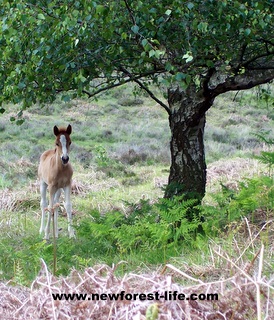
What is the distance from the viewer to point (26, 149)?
68.6ft

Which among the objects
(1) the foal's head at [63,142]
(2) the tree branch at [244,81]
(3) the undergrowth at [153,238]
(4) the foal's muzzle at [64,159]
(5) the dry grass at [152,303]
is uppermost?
(2) the tree branch at [244,81]

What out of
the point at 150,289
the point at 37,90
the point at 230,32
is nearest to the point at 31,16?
the point at 37,90

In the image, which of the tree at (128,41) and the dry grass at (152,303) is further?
the tree at (128,41)

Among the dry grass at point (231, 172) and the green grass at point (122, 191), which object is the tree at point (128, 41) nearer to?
the green grass at point (122, 191)

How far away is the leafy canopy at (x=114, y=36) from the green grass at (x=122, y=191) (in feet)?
5.66

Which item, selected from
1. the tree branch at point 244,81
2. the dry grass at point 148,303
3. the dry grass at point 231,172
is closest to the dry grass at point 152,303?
the dry grass at point 148,303

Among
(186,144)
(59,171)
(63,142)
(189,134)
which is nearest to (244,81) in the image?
(189,134)

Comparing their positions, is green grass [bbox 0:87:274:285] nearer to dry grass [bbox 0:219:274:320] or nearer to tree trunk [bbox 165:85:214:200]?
tree trunk [bbox 165:85:214:200]

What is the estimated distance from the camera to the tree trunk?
774 centimetres

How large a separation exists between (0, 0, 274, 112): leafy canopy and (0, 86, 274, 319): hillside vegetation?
59.1 inches

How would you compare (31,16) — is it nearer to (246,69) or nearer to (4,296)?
(246,69)

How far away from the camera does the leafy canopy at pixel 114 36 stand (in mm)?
5259

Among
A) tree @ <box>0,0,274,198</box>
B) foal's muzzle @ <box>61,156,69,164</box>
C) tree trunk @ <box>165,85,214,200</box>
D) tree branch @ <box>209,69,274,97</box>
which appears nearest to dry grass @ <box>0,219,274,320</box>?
tree @ <box>0,0,274,198</box>

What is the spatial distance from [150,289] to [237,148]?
20.2 meters
